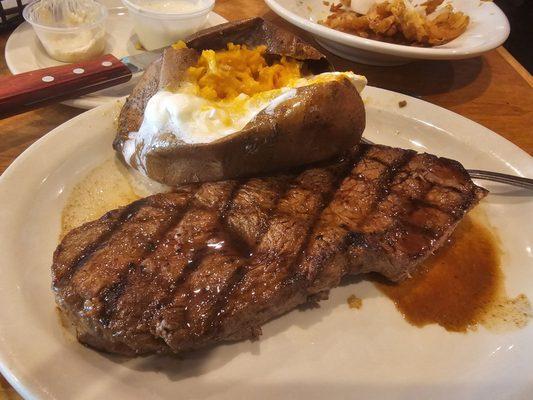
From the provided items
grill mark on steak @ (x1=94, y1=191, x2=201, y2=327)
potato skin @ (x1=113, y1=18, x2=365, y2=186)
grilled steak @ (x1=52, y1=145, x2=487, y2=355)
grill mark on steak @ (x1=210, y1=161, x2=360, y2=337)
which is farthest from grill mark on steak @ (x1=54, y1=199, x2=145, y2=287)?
grill mark on steak @ (x1=210, y1=161, x2=360, y2=337)

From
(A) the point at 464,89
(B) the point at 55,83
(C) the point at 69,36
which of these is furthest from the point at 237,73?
(A) the point at 464,89

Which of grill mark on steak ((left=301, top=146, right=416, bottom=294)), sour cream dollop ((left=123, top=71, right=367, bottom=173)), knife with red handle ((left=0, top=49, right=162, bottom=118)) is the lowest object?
grill mark on steak ((left=301, top=146, right=416, bottom=294))

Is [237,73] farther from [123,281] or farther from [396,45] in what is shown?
[396,45]

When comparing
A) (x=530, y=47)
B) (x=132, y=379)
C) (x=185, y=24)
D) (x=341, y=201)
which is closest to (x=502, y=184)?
(x=341, y=201)

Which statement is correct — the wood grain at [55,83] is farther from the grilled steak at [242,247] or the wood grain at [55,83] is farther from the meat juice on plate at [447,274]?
the grilled steak at [242,247]

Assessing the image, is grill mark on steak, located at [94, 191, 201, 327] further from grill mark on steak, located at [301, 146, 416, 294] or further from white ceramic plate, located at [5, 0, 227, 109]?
white ceramic plate, located at [5, 0, 227, 109]
